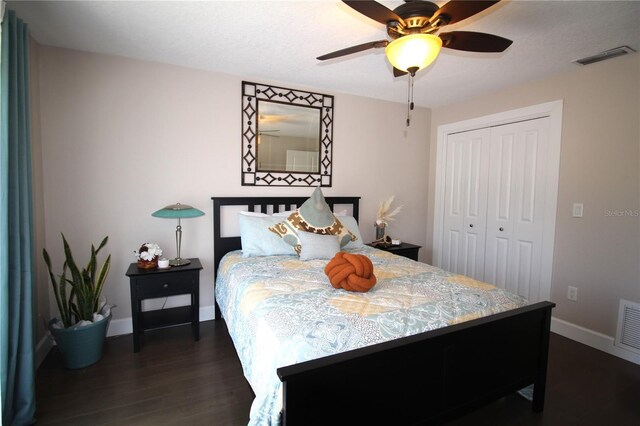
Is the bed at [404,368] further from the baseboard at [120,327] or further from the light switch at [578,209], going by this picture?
the light switch at [578,209]

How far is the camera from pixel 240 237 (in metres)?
3.24

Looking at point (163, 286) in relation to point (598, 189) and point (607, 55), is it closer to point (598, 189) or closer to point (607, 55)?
point (598, 189)

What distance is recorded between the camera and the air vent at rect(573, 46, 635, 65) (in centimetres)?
242

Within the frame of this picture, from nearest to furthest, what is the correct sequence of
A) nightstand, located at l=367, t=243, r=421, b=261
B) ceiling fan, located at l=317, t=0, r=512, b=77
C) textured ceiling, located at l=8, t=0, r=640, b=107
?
ceiling fan, located at l=317, t=0, r=512, b=77 < textured ceiling, located at l=8, t=0, r=640, b=107 < nightstand, located at l=367, t=243, r=421, b=261

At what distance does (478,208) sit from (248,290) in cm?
296

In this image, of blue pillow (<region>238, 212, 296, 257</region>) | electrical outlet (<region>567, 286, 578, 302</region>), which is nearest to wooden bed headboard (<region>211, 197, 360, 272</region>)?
blue pillow (<region>238, 212, 296, 257</region>)

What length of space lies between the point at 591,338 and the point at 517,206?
132cm

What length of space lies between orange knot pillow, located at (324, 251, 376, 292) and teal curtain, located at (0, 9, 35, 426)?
5.53 ft

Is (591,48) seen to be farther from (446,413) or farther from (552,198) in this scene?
(446,413)

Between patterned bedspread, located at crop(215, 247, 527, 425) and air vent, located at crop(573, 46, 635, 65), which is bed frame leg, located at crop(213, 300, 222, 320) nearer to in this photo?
patterned bedspread, located at crop(215, 247, 527, 425)

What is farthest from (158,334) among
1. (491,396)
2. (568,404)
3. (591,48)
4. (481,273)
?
(591,48)

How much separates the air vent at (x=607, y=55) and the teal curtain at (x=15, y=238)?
389 cm

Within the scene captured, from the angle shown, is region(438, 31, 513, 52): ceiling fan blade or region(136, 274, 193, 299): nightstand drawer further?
region(136, 274, 193, 299): nightstand drawer

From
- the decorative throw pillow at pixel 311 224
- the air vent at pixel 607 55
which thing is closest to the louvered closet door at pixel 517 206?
the air vent at pixel 607 55
